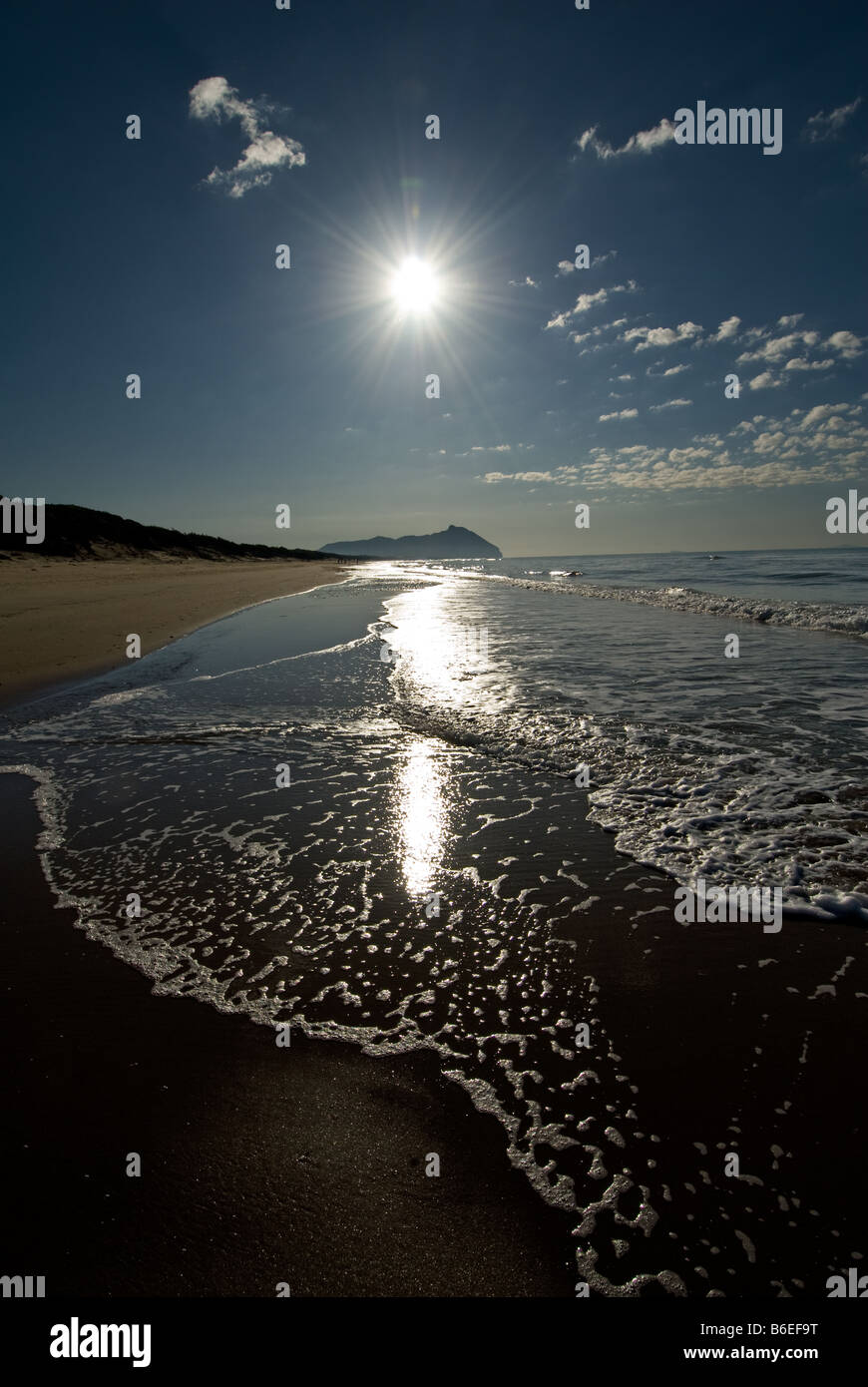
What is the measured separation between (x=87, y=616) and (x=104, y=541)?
51338 millimetres

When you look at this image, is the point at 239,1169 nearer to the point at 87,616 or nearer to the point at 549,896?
the point at 549,896

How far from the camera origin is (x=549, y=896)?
4477 millimetres

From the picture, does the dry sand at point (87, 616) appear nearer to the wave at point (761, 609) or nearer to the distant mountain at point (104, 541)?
the distant mountain at point (104, 541)

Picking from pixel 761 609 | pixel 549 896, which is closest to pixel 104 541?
pixel 761 609

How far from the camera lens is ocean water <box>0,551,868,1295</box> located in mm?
2479

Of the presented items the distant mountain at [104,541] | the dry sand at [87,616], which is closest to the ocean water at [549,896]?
the dry sand at [87,616]

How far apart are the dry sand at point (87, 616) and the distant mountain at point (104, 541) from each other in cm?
1442

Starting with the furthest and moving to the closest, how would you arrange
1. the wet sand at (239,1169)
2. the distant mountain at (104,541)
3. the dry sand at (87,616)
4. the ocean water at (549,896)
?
the distant mountain at (104,541)
the dry sand at (87,616)
the ocean water at (549,896)
the wet sand at (239,1169)

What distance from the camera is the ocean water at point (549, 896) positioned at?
2479 millimetres

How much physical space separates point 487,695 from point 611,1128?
312 inches

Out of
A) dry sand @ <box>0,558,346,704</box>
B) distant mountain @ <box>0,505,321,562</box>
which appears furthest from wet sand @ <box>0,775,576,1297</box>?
distant mountain @ <box>0,505,321,562</box>

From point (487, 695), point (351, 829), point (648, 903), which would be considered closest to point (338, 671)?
point (487, 695)
